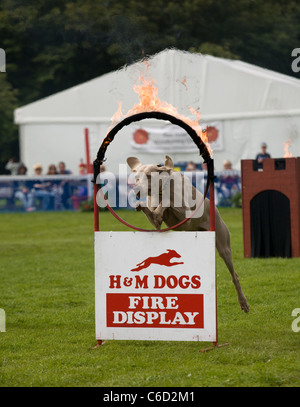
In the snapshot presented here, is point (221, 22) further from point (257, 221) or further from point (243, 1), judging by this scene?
point (257, 221)

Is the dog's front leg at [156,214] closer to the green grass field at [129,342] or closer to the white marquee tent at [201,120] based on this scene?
the green grass field at [129,342]

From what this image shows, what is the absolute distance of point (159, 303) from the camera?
670 cm

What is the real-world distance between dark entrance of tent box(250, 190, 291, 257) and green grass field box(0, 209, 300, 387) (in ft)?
1.32

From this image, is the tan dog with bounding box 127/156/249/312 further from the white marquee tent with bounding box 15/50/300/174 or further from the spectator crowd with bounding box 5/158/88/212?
the spectator crowd with bounding box 5/158/88/212

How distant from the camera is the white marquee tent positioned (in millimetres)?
24797

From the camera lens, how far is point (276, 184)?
476 inches

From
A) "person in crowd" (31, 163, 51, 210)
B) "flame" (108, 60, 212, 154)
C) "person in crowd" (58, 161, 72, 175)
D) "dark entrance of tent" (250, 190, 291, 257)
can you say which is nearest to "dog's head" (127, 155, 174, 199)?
"flame" (108, 60, 212, 154)

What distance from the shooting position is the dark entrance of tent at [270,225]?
12.2 m

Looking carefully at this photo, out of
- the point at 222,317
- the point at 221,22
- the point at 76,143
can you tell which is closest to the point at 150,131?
the point at 76,143

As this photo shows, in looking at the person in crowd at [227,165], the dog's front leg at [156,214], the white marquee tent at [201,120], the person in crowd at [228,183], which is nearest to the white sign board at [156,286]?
the dog's front leg at [156,214]

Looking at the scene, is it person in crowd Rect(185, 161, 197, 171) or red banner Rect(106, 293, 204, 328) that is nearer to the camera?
red banner Rect(106, 293, 204, 328)

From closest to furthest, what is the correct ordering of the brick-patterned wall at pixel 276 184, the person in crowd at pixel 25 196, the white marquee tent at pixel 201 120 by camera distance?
the brick-patterned wall at pixel 276 184, the person in crowd at pixel 25 196, the white marquee tent at pixel 201 120

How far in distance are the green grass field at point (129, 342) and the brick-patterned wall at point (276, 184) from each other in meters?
0.52
